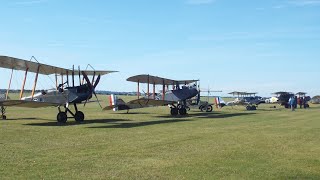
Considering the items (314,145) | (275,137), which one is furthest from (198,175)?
(275,137)

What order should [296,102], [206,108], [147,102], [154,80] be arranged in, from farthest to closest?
[296,102], [206,108], [154,80], [147,102]

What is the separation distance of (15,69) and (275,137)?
14686 mm

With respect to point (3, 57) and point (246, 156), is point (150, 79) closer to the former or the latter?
point (3, 57)

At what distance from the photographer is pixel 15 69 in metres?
21.4

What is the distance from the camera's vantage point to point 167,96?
32344 mm

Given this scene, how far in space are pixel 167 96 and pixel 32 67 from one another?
1343cm

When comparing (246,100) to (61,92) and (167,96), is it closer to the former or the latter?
(167,96)

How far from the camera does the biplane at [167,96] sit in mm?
30297

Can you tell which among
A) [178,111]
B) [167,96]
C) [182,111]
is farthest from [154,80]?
[182,111]

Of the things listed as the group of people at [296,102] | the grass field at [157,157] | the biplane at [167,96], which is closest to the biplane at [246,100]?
the group of people at [296,102]

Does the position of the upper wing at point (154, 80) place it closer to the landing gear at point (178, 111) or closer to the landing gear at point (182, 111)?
the landing gear at point (178, 111)

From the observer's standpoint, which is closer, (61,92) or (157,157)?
(157,157)

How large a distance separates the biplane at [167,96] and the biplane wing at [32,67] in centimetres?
690

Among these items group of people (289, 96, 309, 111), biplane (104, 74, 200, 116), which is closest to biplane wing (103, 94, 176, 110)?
biplane (104, 74, 200, 116)
